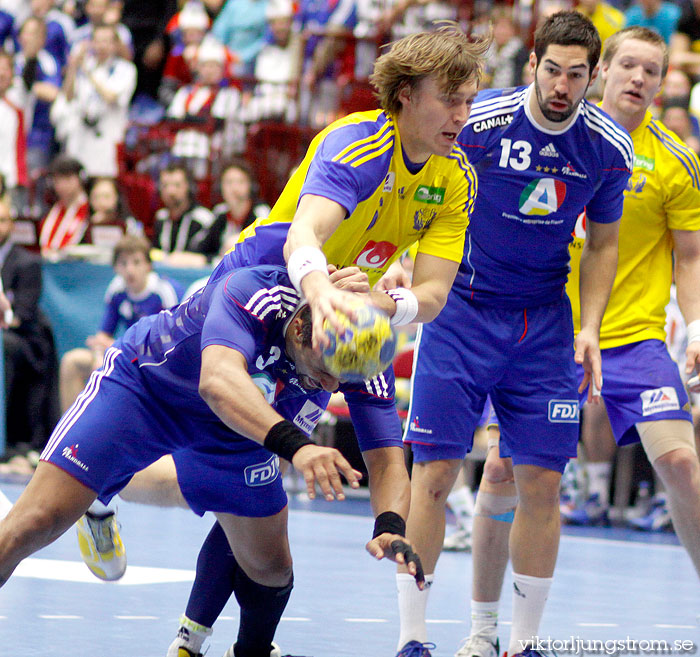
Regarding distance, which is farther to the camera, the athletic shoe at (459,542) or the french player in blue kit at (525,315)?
the athletic shoe at (459,542)

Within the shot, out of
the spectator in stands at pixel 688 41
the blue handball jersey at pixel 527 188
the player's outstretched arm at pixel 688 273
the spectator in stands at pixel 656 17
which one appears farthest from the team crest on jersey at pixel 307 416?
the spectator in stands at pixel 656 17

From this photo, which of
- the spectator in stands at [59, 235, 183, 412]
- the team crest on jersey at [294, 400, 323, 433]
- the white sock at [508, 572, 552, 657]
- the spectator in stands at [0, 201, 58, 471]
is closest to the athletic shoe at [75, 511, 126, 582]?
the team crest on jersey at [294, 400, 323, 433]

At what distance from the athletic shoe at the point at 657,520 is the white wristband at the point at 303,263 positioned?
641 centimetres

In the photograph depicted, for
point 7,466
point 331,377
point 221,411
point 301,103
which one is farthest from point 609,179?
point 301,103

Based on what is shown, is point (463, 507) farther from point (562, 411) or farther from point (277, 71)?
point (277, 71)

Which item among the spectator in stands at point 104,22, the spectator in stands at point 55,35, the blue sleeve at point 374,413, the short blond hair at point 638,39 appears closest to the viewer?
the blue sleeve at point 374,413

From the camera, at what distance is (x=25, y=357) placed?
10.6 metres

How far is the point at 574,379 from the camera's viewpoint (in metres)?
4.85

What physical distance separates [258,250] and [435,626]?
89.1 inches

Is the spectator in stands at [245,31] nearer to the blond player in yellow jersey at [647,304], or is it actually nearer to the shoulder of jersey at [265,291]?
the blond player in yellow jersey at [647,304]

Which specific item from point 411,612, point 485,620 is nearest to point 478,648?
point 485,620

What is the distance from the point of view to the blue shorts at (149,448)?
376 centimetres

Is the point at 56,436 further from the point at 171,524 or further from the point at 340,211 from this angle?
the point at 171,524

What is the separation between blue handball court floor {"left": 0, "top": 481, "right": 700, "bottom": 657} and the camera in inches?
190
